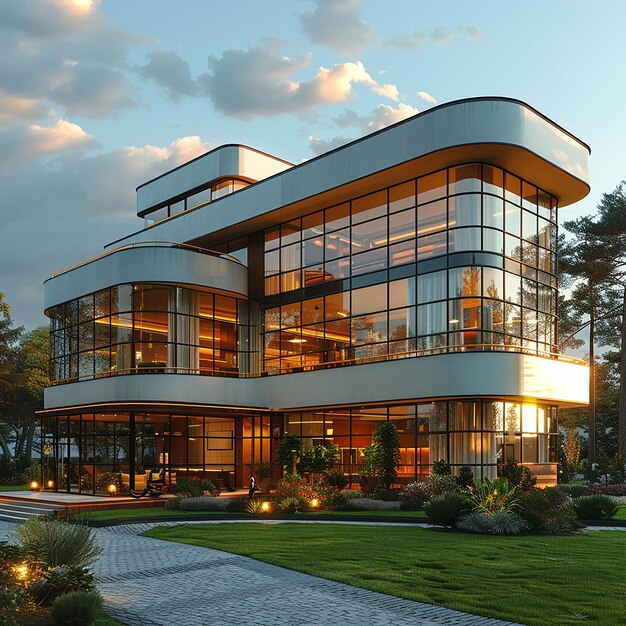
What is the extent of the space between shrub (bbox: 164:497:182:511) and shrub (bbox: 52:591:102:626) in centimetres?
1777

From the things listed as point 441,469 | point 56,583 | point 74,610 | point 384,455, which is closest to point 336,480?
point 384,455

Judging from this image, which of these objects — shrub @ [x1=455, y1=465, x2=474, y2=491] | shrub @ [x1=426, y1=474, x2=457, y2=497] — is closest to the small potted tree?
shrub @ [x1=426, y1=474, x2=457, y2=497]

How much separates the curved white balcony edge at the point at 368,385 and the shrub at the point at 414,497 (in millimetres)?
3588

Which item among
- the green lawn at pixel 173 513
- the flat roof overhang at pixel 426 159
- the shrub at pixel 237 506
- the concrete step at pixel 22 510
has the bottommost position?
the concrete step at pixel 22 510

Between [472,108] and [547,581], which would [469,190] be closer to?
[472,108]

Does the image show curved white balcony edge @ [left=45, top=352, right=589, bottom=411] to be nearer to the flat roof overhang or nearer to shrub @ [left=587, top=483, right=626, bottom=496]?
shrub @ [left=587, top=483, right=626, bottom=496]

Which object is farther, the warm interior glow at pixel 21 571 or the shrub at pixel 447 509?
the shrub at pixel 447 509

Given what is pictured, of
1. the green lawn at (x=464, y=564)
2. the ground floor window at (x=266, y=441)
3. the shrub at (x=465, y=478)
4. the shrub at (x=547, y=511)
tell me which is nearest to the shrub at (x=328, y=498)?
the ground floor window at (x=266, y=441)

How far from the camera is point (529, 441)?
29875 mm

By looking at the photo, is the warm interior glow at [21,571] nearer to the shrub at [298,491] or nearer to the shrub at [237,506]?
the shrub at [237,506]

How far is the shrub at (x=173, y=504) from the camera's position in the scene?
27.2m

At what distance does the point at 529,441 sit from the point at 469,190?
9969 mm

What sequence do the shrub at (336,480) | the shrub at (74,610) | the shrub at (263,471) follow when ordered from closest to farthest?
the shrub at (74,610)
the shrub at (336,480)
the shrub at (263,471)

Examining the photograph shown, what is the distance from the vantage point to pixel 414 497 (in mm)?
25625
